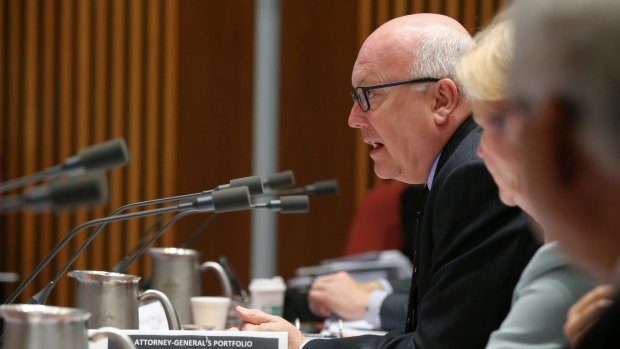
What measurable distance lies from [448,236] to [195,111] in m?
3.93

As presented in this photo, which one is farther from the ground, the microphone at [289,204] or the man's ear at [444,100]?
the man's ear at [444,100]

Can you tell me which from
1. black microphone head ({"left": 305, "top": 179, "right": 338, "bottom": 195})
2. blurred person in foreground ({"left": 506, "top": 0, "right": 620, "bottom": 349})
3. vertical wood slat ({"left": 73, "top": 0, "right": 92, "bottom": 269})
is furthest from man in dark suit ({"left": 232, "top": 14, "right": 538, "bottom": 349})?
vertical wood slat ({"left": 73, "top": 0, "right": 92, "bottom": 269})

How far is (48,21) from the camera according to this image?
5.87 meters

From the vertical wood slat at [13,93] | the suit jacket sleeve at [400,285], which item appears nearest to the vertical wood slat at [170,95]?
the vertical wood slat at [13,93]

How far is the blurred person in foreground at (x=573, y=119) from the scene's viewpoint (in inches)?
31.8

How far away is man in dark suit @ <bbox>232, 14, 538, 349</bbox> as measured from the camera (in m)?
1.97

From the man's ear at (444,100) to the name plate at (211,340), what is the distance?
2.64 feet

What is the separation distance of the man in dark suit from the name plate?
25 cm

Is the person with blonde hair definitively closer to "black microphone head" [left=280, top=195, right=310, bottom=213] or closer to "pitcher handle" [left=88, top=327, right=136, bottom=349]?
"pitcher handle" [left=88, top=327, right=136, bottom=349]

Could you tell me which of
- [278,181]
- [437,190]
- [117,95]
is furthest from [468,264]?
[117,95]

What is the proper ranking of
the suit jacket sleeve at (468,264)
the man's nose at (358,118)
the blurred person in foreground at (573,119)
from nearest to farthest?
the blurred person in foreground at (573,119) → the suit jacket sleeve at (468,264) → the man's nose at (358,118)

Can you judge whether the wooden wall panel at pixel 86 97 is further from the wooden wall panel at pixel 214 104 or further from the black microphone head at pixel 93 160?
the black microphone head at pixel 93 160

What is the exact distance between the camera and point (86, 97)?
5895 mm

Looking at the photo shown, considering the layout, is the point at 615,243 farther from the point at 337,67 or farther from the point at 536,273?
the point at 337,67
